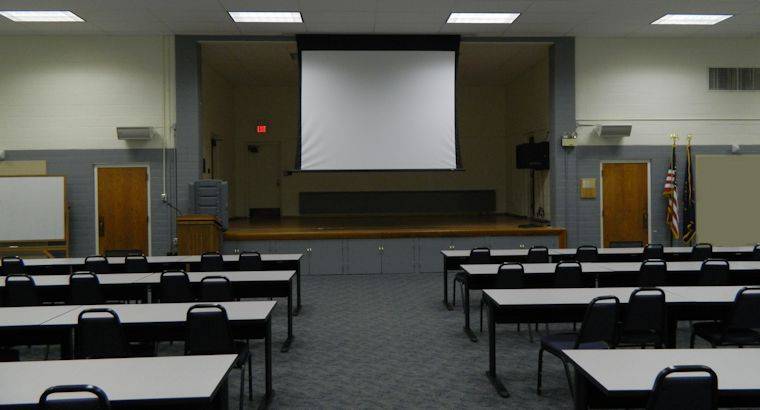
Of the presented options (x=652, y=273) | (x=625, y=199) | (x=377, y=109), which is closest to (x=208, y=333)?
(x=652, y=273)

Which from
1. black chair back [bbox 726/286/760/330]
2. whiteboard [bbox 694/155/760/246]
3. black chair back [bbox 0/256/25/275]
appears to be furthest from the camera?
whiteboard [bbox 694/155/760/246]

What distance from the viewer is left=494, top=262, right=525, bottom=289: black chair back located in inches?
219

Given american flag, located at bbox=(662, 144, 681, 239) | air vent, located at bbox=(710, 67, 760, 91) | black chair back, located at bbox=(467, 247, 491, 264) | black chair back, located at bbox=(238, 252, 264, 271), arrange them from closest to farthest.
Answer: black chair back, located at bbox=(238, 252, 264, 271) → black chair back, located at bbox=(467, 247, 491, 264) → american flag, located at bbox=(662, 144, 681, 239) → air vent, located at bbox=(710, 67, 760, 91)

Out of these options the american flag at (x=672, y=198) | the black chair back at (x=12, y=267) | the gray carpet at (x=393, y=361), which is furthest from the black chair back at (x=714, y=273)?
the black chair back at (x=12, y=267)

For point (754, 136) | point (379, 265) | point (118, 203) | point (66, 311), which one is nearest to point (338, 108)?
point (379, 265)

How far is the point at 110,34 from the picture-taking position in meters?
10.3

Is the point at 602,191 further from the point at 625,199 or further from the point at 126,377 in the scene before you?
the point at 126,377

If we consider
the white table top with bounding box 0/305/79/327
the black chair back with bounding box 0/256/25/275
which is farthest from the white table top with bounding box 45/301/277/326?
the black chair back with bounding box 0/256/25/275

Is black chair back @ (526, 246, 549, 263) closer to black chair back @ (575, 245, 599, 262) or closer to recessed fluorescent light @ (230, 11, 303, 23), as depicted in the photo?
black chair back @ (575, 245, 599, 262)

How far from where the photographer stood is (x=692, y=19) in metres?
9.89

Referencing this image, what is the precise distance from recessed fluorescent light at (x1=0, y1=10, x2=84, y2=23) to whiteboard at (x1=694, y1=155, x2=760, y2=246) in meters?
11.7

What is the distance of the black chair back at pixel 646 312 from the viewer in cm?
403

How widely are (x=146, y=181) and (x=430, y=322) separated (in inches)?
260

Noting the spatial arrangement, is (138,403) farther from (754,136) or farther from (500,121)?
(500,121)
